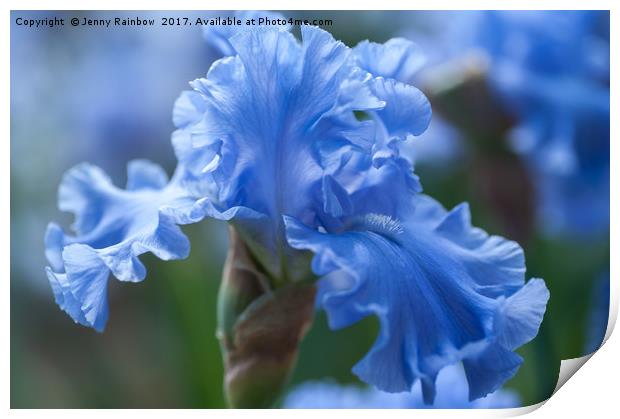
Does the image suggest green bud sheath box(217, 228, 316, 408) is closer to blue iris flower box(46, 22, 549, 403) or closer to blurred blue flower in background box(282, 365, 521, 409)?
blue iris flower box(46, 22, 549, 403)

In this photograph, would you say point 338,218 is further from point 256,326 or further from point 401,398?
point 401,398

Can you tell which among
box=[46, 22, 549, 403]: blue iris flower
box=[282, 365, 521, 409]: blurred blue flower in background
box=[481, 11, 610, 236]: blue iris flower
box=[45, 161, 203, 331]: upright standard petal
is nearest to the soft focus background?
box=[481, 11, 610, 236]: blue iris flower

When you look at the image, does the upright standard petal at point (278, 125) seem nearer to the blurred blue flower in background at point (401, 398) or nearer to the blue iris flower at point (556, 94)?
the blurred blue flower in background at point (401, 398)

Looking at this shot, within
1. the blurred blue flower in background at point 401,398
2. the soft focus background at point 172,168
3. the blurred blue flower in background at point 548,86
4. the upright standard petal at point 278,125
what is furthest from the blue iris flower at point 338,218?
Result: the blurred blue flower in background at point 548,86

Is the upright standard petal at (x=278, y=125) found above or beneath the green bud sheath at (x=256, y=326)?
above

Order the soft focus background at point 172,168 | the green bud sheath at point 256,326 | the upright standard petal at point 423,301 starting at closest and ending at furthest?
the upright standard petal at point 423,301
the green bud sheath at point 256,326
the soft focus background at point 172,168
